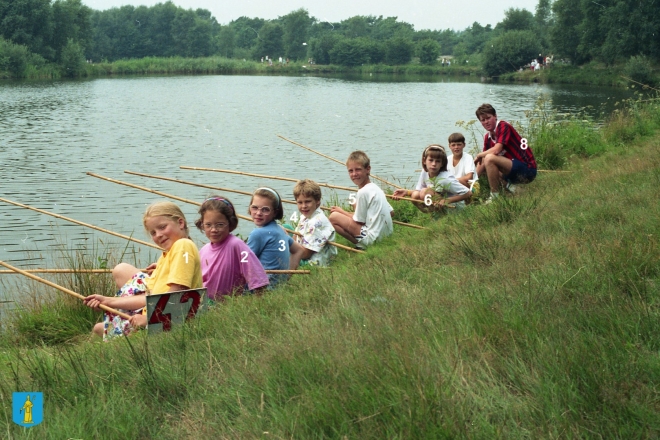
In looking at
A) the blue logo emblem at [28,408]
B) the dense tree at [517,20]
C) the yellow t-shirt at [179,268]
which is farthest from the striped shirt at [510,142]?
the dense tree at [517,20]

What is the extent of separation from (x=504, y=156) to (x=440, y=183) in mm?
1020

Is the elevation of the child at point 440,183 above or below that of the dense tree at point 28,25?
below

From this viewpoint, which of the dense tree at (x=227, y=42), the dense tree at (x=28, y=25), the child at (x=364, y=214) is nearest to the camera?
the child at (x=364, y=214)

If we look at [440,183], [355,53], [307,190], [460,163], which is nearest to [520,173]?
[460,163]

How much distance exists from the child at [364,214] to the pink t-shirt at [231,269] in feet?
6.80

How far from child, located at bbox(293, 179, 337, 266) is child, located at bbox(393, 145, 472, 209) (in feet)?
4.76

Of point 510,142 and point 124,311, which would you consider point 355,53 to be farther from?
point 124,311

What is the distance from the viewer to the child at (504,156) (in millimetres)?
8125

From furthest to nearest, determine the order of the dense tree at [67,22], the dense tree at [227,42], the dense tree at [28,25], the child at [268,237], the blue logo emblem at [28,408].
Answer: the dense tree at [227,42] < the dense tree at [67,22] < the dense tree at [28,25] < the child at [268,237] < the blue logo emblem at [28,408]

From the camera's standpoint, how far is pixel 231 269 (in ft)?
16.2

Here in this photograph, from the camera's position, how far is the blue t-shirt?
18.2ft

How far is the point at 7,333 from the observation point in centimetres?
569

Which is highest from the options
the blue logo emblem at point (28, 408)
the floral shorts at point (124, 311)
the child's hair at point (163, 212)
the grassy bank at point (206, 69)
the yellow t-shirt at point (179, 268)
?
the child's hair at point (163, 212)

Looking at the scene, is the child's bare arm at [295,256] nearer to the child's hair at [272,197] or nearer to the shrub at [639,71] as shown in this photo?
the child's hair at [272,197]
